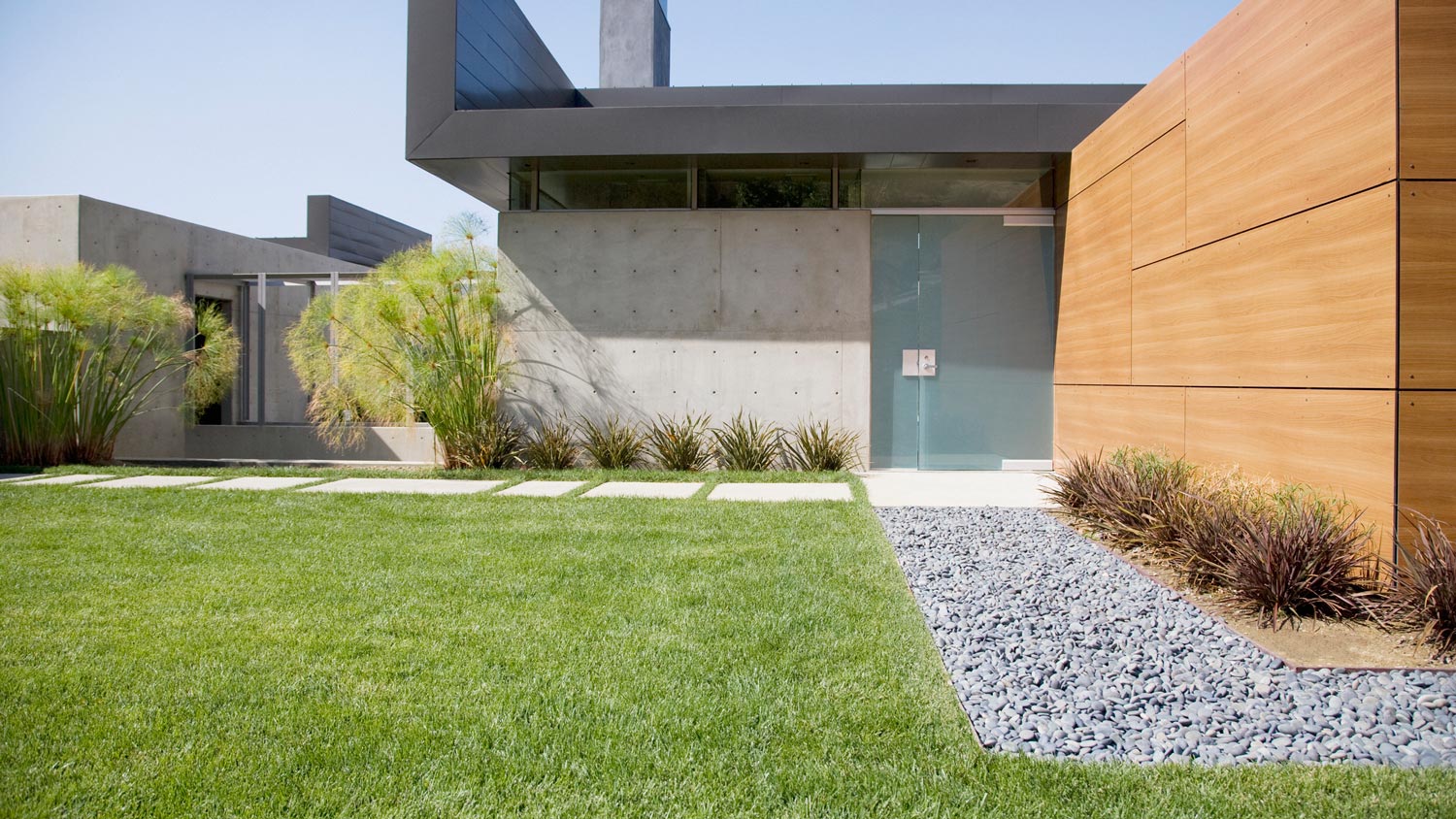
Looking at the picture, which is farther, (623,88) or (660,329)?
(623,88)

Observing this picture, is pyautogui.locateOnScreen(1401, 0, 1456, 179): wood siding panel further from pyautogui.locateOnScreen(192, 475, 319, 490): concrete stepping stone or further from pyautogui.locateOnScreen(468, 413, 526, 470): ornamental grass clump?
pyautogui.locateOnScreen(192, 475, 319, 490): concrete stepping stone

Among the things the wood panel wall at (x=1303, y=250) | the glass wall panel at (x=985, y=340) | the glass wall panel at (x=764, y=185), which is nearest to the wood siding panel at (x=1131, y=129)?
the wood panel wall at (x=1303, y=250)

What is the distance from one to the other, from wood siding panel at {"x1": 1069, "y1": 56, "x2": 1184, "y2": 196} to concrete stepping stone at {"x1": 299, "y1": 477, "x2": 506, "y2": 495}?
5846mm

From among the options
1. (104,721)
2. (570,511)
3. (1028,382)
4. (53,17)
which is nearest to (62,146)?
(53,17)

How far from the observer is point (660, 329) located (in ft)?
28.5

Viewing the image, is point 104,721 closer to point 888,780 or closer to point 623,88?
point 888,780

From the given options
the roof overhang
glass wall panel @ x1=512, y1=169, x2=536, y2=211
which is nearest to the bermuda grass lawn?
the roof overhang

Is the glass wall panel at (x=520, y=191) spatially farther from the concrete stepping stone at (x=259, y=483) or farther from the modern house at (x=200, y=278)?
the concrete stepping stone at (x=259, y=483)

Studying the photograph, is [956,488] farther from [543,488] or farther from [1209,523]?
[543,488]

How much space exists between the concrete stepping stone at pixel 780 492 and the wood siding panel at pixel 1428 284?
3578 millimetres

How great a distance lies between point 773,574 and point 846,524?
1366 mm

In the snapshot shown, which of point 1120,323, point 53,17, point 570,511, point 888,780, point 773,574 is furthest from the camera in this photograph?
point 53,17

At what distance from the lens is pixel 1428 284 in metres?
3.58

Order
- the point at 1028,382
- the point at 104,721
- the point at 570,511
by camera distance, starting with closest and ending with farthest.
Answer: the point at 104,721
the point at 570,511
the point at 1028,382
